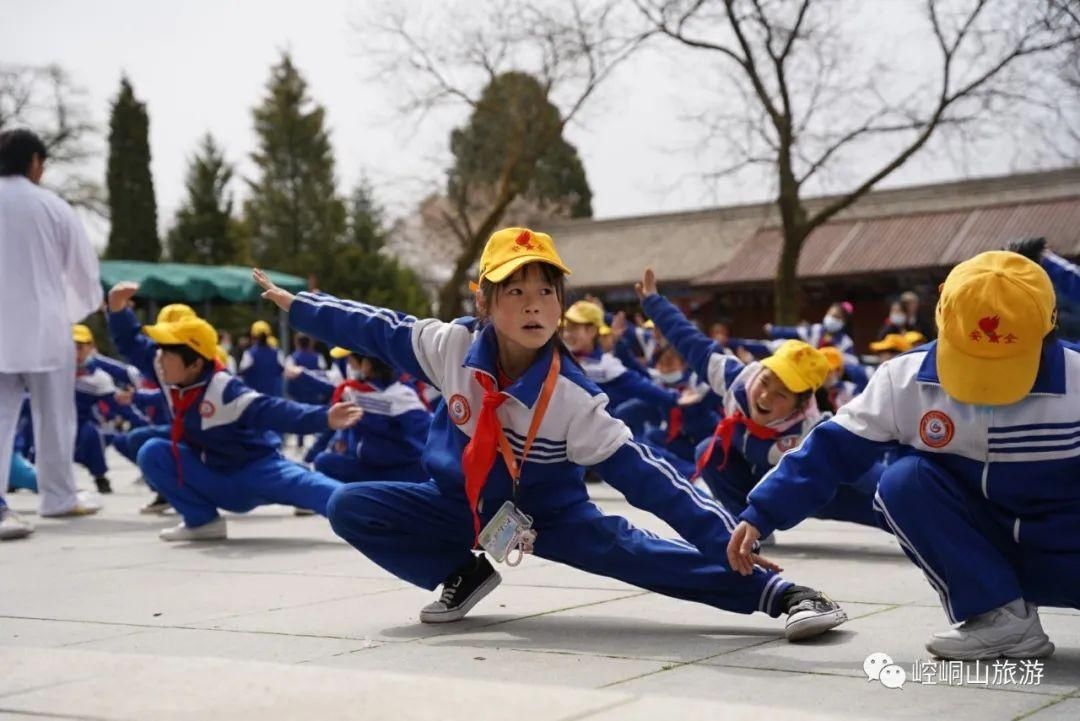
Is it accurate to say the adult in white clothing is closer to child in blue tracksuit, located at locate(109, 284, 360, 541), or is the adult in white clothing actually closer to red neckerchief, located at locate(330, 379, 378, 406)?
child in blue tracksuit, located at locate(109, 284, 360, 541)

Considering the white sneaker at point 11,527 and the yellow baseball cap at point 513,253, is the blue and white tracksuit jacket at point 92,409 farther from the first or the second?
the yellow baseball cap at point 513,253

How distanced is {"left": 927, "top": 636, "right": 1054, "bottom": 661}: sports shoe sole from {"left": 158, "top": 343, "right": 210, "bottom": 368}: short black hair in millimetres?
5019

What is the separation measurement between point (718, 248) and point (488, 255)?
34.4 metres

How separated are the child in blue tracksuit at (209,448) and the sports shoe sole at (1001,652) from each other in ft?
14.2

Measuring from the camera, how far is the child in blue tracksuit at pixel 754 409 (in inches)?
264

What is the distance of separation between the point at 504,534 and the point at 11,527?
421 cm

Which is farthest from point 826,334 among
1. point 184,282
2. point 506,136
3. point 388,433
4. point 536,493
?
point 184,282

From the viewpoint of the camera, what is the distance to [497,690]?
3.24m

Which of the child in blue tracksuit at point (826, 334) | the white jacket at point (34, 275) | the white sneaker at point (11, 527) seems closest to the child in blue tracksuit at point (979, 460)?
the white sneaker at point (11, 527)

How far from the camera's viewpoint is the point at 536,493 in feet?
14.9

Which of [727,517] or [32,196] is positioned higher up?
[32,196]

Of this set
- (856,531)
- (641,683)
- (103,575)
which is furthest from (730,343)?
(641,683)

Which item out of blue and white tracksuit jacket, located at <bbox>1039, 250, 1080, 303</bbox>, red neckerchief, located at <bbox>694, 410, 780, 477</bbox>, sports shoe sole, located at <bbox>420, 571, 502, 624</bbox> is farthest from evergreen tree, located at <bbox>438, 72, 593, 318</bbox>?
sports shoe sole, located at <bbox>420, 571, 502, 624</bbox>

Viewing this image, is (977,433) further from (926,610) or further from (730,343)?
(730,343)
